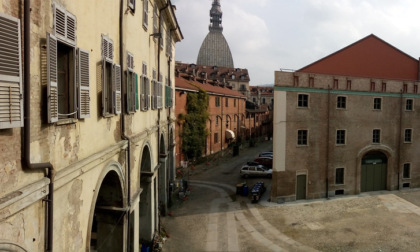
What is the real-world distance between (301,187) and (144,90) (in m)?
17.6

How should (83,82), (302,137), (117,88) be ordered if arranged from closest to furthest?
(83,82), (117,88), (302,137)

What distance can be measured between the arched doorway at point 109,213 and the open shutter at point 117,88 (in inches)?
90.1

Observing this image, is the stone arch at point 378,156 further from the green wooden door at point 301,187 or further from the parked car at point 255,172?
the parked car at point 255,172

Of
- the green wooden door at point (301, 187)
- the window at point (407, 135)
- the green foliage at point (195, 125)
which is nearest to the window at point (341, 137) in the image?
the green wooden door at point (301, 187)

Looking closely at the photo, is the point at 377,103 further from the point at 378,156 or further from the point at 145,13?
the point at 145,13

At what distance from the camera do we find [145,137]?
45.5 ft

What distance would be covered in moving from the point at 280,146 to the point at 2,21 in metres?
23.0

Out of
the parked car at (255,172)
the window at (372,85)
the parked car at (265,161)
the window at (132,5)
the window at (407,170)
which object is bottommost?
the parked car at (255,172)

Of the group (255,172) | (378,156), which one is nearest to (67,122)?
(378,156)

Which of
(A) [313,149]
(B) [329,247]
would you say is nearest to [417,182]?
(A) [313,149]

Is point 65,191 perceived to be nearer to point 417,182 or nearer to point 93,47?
point 93,47

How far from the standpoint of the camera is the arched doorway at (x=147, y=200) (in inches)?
599

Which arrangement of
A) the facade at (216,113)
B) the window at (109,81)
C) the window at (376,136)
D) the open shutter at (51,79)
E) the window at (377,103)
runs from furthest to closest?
the facade at (216,113) < the window at (376,136) < the window at (377,103) < the window at (109,81) < the open shutter at (51,79)

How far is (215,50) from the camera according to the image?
124750 mm
